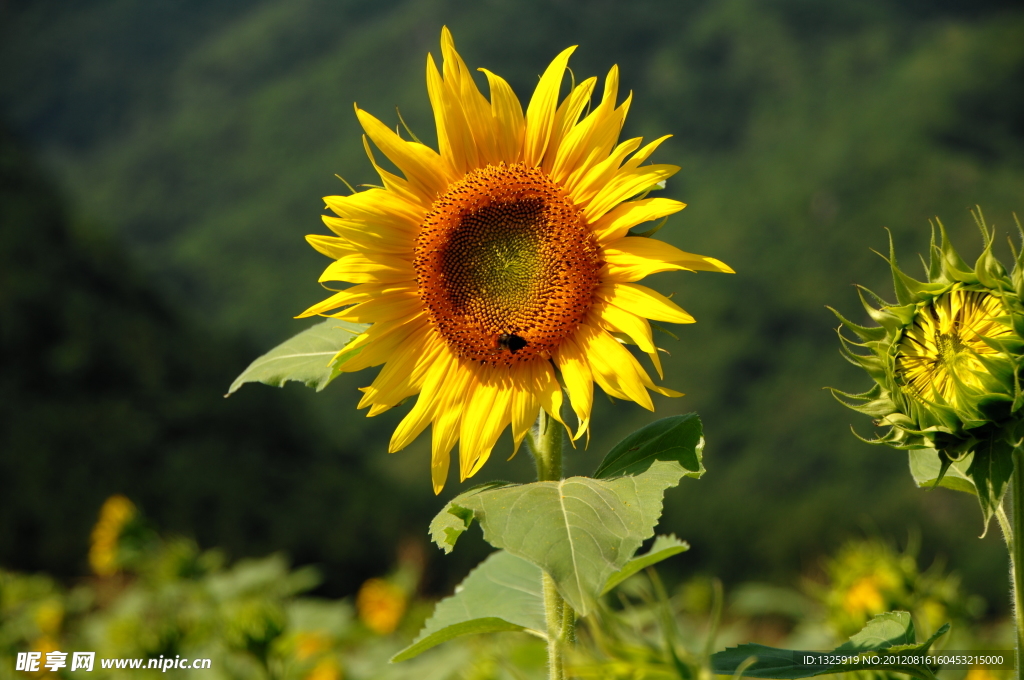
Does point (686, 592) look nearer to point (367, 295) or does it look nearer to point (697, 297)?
point (367, 295)

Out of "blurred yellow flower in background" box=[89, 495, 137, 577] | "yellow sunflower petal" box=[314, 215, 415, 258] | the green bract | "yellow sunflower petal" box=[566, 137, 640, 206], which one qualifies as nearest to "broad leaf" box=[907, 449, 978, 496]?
the green bract

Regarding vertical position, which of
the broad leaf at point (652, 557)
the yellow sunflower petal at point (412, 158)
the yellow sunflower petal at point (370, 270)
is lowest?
the broad leaf at point (652, 557)

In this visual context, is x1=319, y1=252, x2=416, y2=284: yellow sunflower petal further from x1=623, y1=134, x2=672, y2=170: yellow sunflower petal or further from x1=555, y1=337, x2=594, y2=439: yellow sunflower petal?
x1=623, y1=134, x2=672, y2=170: yellow sunflower petal

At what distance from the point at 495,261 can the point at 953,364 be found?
98cm

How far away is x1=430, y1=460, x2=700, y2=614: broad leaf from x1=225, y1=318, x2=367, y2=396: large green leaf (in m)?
0.49

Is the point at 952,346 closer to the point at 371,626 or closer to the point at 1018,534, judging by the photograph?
the point at 1018,534

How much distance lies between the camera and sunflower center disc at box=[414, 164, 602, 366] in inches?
76.4

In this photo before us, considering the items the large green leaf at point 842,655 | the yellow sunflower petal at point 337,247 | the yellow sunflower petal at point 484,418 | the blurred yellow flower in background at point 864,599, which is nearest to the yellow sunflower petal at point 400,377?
the yellow sunflower petal at point 484,418

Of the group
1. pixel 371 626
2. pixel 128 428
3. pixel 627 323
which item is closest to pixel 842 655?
pixel 627 323

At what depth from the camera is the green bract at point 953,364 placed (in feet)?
5.08

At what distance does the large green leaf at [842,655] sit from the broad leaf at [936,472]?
262mm

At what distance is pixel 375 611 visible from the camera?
6.74m

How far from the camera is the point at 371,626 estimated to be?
658 cm

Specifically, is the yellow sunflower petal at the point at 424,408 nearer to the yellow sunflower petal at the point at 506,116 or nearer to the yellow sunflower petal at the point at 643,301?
the yellow sunflower petal at the point at 643,301
